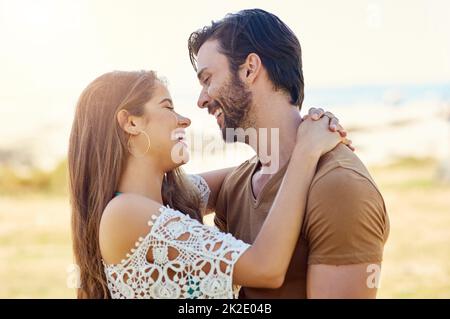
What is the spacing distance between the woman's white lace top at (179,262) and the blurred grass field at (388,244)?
5152 mm

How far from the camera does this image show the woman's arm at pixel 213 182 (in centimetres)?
274

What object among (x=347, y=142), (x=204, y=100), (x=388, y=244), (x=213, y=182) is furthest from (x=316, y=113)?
(x=388, y=244)

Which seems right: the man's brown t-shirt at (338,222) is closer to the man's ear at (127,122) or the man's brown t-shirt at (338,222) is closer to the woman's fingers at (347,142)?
the woman's fingers at (347,142)

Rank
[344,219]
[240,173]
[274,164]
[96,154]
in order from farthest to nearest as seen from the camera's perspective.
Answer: [240,173]
[274,164]
[96,154]
[344,219]

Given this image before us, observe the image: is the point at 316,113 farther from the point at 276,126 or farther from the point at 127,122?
the point at 127,122

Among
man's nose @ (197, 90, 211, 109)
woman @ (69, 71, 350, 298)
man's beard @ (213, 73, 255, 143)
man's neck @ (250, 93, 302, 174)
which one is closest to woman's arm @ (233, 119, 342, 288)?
woman @ (69, 71, 350, 298)

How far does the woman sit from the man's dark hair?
303 millimetres

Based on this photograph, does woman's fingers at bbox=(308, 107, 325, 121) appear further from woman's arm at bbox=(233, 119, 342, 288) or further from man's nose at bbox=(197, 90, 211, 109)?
man's nose at bbox=(197, 90, 211, 109)

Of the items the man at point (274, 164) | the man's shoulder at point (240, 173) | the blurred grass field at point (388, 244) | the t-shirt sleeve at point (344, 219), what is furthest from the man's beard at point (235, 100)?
the blurred grass field at point (388, 244)

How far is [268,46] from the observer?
2.50 meters

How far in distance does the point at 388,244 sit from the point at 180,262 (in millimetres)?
7960

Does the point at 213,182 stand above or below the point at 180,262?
above

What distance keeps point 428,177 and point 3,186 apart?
9.15 meters

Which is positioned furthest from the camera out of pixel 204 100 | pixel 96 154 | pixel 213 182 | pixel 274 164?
pixel 213 182
